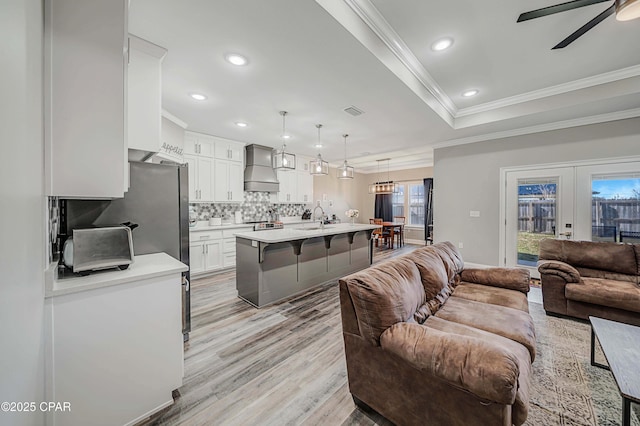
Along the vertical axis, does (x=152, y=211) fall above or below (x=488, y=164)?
below

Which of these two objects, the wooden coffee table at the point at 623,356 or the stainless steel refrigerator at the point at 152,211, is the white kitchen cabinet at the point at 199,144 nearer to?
the stainless steel refrigerator at the point at 152,211

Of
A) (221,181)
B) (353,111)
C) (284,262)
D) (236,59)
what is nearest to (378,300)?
(284,262)


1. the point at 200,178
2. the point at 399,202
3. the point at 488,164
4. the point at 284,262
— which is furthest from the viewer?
the point at 399,202

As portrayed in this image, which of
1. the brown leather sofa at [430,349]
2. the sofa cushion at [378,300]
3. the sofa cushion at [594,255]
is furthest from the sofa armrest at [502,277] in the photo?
the sofa cushion at [378,300]

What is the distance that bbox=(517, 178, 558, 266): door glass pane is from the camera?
14.0 feet

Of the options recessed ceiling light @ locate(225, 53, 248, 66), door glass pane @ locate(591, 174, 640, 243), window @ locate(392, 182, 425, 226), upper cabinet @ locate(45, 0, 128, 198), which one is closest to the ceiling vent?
recessed ceiling light @ locate(225, 53, 248, 66)

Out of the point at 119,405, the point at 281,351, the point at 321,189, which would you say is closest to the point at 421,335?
the point at 281,351

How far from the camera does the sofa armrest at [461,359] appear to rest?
1.03m

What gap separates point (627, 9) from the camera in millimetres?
1567

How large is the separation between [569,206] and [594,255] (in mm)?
1517

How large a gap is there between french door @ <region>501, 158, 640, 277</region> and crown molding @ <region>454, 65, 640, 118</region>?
1.37 m

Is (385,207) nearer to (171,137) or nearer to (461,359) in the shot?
(171,137)

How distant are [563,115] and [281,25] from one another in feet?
15.0

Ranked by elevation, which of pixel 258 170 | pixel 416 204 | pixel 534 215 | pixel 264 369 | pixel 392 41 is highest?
pixel 392 41
